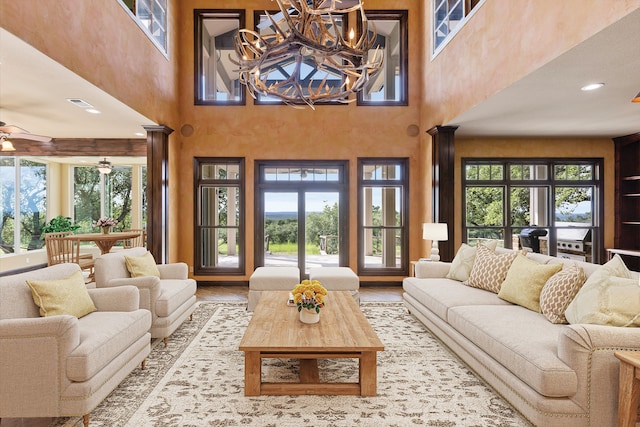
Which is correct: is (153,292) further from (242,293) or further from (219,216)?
(219,216)

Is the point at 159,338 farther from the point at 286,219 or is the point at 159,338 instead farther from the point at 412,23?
the point at 412,23

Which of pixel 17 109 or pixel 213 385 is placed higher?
pixel 17 109

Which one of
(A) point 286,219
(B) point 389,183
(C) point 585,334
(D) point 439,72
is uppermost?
(D) point 439,72

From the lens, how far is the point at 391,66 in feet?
23.1

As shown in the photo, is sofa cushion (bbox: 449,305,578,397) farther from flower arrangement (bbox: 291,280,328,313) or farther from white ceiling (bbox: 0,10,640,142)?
white ceiling (bbox: 0,10,640,142)

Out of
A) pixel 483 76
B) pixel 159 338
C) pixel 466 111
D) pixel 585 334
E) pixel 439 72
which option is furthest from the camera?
pixel 439 72

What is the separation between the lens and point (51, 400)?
2.20 metres

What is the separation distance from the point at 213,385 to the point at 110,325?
35.0 inches

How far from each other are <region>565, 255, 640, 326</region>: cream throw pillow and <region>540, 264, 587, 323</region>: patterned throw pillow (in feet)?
0.52

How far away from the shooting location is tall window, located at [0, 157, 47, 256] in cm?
814

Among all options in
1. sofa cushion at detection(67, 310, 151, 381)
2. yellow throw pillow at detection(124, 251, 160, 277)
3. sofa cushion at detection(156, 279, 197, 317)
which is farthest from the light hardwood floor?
sofa cushion at detection(67, 310, 151, 381)

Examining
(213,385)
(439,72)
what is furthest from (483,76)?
(213,385)

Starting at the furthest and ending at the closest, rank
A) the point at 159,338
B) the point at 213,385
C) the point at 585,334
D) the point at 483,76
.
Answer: the point at 483,76 → the point at 159,338 → the point at 213,385 → the point at 585,334

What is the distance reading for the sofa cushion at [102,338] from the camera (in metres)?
2.21
